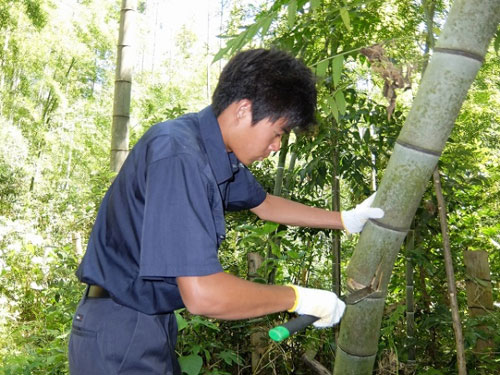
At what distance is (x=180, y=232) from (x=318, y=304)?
523 mm

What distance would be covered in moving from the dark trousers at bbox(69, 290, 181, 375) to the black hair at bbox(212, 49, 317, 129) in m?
0.65

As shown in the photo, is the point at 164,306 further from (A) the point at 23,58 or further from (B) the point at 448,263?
(A) the point at 23,58

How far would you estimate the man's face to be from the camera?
1418 millimetres

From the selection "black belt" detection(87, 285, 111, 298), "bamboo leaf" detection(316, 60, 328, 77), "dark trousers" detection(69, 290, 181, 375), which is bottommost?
"dark trousers" detection(69, 290, 181, 375)

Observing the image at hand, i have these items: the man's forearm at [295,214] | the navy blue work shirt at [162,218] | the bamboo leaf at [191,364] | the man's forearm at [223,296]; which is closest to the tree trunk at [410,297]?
the man's forearm at [295,214]

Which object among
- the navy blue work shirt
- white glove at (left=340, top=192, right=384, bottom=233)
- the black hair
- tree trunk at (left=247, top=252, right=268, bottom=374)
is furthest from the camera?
tree trunk at (left=247, top=252, right=268, bottom=374)

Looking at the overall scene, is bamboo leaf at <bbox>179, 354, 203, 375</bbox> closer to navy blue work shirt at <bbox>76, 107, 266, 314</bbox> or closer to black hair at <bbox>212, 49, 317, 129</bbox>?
navy blue work shirt at <bbox>76, 107, 266, 314</bbox>

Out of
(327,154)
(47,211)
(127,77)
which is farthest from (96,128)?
(327,154)

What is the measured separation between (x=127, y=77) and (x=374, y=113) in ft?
6.32

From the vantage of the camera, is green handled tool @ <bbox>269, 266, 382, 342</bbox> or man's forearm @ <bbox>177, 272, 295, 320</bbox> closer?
man's forearm @ <bbox>177, 272, 295, 320</bbox>

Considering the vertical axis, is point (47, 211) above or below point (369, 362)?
below

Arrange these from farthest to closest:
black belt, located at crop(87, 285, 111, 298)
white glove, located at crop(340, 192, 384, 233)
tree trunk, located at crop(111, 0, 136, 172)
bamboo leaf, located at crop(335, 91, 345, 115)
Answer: tree trunk, located at crop(111, 0, 136, 172) → white glove, located at crop(340, 192, 384, 233) → bamboo leaf, located at crop(335, 91, 345, 115) → black belt, located at crop(87, 285, 111, 298)

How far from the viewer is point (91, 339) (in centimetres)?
149

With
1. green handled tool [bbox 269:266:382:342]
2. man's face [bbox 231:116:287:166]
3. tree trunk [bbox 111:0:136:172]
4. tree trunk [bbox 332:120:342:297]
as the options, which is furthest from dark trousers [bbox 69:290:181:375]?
tree trunk [bbox 111:0:136:172]
